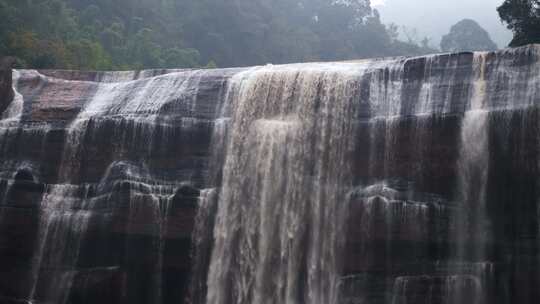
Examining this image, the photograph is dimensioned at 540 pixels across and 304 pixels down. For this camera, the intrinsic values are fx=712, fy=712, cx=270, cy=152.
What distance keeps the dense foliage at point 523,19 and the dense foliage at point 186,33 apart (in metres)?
19.8

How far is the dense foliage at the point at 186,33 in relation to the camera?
37.7m

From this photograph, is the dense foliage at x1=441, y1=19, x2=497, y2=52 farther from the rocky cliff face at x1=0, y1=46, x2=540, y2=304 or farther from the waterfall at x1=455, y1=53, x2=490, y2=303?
the waterfall at x1=455, y1=53, x2=490, y2=303

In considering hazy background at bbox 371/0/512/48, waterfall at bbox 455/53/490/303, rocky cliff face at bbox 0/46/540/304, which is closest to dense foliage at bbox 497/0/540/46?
rocky cliff face at bbox 0/46/540/304

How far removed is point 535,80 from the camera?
61.1ft

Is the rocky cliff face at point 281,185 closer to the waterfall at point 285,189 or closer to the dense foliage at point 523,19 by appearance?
the waterfall at point 285,189

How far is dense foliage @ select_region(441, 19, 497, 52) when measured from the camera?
69750mm

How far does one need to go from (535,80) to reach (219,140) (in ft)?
30.8

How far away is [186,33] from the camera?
56.0 meters

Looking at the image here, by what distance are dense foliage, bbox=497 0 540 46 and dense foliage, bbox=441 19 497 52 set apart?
4343cm

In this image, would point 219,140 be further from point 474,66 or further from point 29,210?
Answer: point 474,66

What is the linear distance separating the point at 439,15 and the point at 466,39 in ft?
163

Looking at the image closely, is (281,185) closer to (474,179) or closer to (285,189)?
(285,189)

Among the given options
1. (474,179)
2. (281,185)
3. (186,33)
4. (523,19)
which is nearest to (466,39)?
(186,33)

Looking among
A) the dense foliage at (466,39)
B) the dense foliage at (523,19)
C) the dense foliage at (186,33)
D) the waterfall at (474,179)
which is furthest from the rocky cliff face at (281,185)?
the dense foliage at (466,39)
